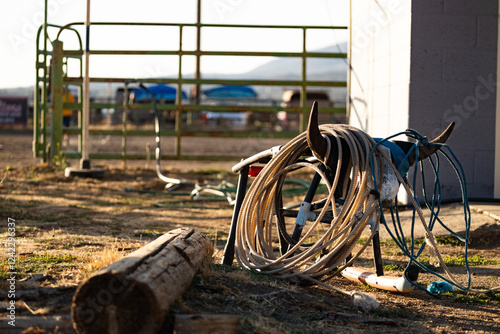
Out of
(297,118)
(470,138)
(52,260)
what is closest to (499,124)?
(470,138)

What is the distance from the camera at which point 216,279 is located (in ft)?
11.9

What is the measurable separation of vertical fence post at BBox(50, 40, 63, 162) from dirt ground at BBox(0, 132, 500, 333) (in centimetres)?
367

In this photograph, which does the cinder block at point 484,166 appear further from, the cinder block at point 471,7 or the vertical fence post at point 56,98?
the vertical fence post at point 56,98

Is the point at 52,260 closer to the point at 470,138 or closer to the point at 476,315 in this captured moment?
the point at 476,315

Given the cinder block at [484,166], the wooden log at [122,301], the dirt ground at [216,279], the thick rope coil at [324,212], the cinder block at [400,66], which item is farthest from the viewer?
the cinder block at [400,66]

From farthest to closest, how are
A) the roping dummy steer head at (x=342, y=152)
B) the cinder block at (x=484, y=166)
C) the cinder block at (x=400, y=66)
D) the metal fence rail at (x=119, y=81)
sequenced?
the metal fence rail at (x=119, y=81) < the cinder block at (x=400, y=66) < the cinder block at (x=484, y=166) < the roping dummy steer head at (x=342, y=152)

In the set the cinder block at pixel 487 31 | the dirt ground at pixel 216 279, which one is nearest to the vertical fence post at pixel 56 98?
the dirt ground at pixel 216 279

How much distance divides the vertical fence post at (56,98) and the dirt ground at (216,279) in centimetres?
367

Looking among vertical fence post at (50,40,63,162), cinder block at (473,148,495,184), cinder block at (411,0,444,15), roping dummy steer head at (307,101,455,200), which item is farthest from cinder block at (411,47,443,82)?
vertical fence post at (50,40,63,162)

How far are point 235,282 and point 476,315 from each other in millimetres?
1344

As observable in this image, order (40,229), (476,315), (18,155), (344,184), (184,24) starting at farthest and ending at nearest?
(18,155)
(184,24)
(40,229)
(344,184)
(476,315)

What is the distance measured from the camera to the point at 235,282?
12.1 ft

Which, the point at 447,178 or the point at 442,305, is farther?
the point at 447,178

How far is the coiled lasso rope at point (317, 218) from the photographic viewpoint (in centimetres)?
378
